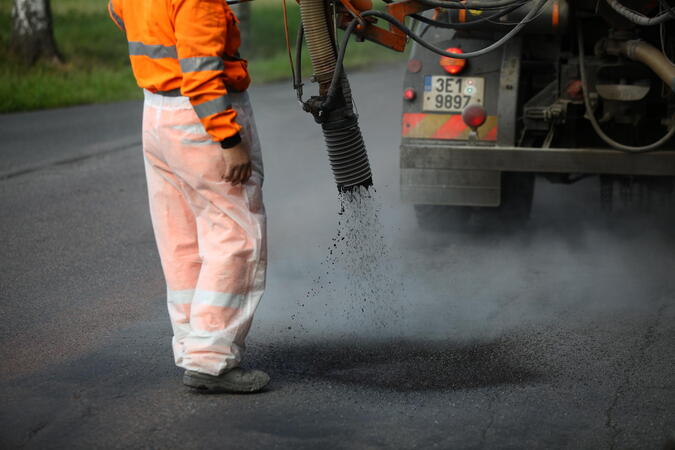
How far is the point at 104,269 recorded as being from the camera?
6.16m

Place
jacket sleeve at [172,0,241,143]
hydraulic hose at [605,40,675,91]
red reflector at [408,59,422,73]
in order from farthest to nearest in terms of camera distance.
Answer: red reflector at [408,59,422,73], hydraulic hose at [605,40,675,91], jacket sleeve at [172,0,241,143]

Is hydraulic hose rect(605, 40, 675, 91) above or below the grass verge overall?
above

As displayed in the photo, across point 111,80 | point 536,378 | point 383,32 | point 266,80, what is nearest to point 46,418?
point 536,378

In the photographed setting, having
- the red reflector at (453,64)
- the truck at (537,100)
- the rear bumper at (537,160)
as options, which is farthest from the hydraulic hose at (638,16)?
the red reflector at (453,64)

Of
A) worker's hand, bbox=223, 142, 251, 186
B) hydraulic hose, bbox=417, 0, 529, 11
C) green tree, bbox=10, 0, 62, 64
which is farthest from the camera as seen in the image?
green tree, bbox=10, 0, 62, 64

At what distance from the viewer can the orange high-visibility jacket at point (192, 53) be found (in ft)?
12.3

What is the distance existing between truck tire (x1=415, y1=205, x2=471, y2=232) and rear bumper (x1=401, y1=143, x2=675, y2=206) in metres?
0.61

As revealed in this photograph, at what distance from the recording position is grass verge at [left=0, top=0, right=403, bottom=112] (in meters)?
15.4

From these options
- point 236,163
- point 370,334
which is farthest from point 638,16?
point 236,163

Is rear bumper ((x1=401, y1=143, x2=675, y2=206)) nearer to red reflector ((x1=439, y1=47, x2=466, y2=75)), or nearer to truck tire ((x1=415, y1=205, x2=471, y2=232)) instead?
red reflector ((x1=439, y1=47, x2=466, y2=75))

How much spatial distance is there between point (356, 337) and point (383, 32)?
57.4 inches

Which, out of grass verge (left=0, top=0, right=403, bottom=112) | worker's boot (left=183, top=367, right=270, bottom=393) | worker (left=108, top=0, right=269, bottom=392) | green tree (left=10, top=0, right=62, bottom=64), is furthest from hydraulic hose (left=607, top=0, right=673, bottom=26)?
green tree (left=10, top=0, right=62, bottom=64)

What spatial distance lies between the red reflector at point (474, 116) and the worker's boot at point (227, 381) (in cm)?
268

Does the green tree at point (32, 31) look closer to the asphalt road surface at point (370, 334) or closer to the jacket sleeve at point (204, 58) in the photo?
the asphalt road surface at point (370, 334)
